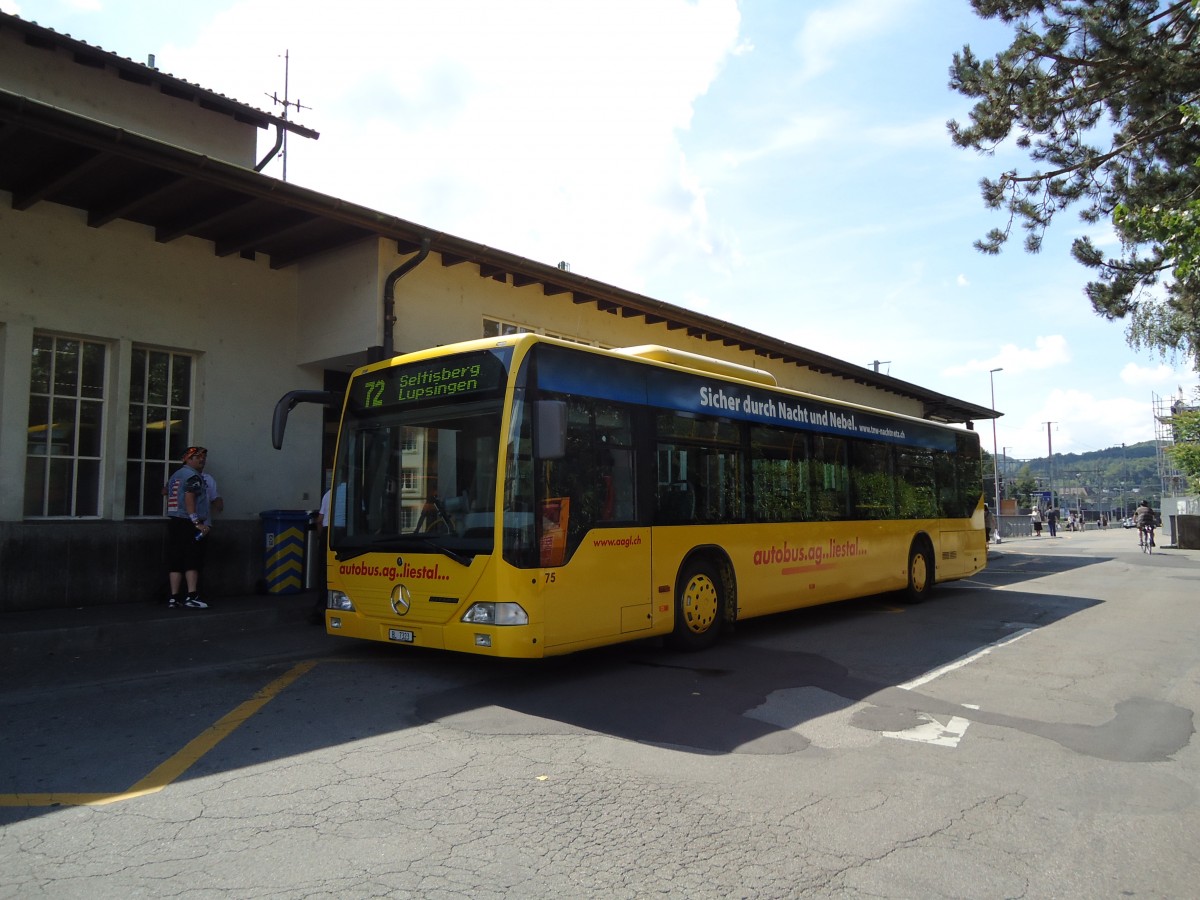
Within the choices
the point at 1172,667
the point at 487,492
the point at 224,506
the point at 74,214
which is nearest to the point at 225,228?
the point at 74,214

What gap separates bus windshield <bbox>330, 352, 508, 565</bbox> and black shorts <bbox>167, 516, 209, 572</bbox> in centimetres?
310

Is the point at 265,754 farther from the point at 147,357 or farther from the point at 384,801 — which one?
the point at 147,357

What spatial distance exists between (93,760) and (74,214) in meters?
7.90

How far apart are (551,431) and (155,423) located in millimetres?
7314

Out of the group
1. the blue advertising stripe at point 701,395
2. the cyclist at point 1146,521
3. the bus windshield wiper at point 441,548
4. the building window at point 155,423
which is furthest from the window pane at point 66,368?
the cyclist at point 1146,521

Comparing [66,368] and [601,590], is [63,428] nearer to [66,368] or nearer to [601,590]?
[66,368]

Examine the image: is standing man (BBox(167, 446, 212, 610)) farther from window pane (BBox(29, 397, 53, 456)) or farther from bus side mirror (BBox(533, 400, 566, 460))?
bus side mirror (BBox(533, 400, 566, 460))

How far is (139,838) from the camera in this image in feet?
12.3

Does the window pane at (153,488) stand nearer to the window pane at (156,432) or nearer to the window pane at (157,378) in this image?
the window pane at (156,432)

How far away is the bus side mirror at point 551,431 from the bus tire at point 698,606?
2430 millimetres

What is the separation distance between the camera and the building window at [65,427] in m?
9.88

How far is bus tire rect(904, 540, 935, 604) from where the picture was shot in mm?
13023

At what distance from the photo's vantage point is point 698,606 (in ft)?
27.5

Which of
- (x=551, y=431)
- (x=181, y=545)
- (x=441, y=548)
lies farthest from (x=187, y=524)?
(x=551, y=431)
